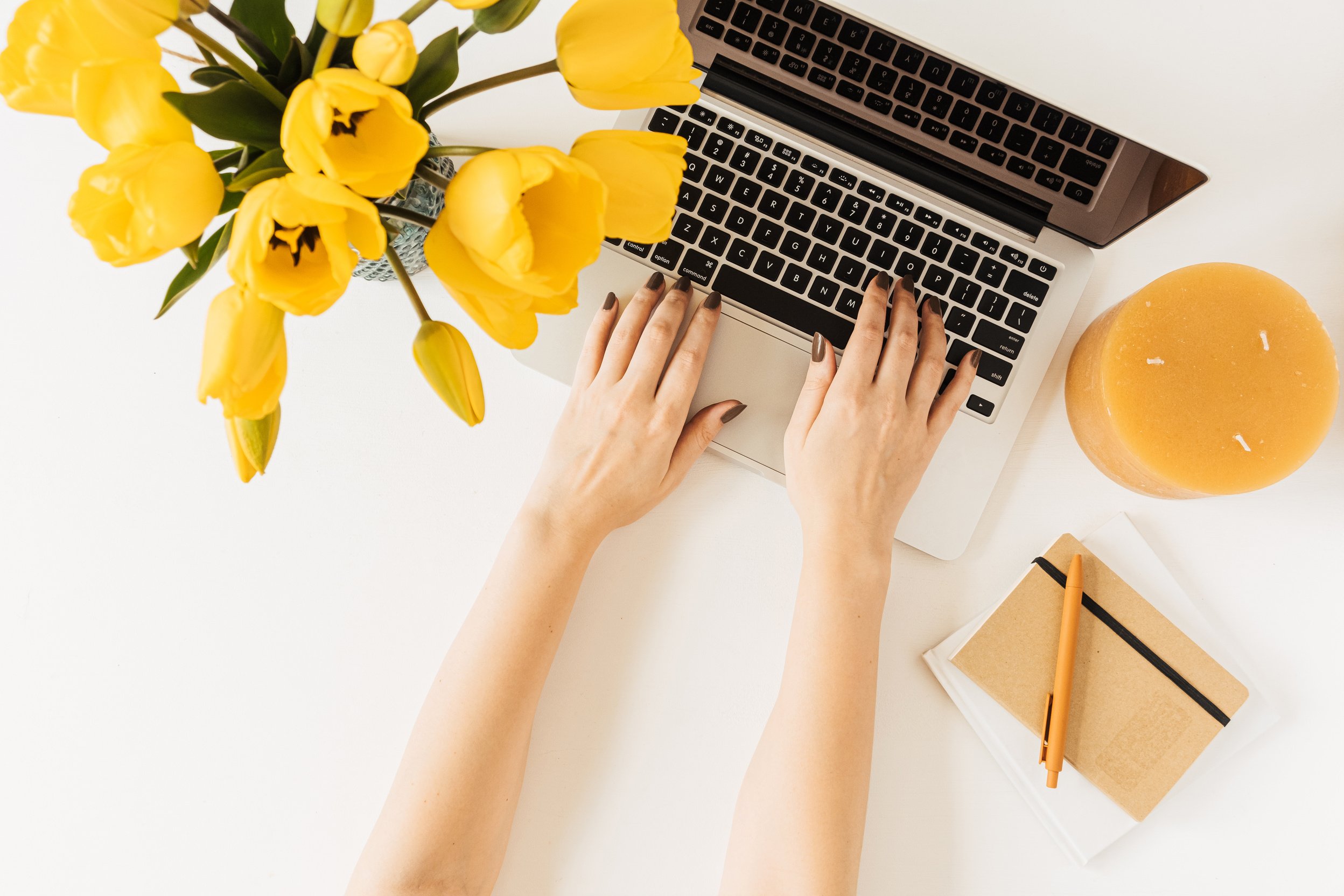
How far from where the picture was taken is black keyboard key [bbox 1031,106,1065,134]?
0.65m

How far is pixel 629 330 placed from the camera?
75cm

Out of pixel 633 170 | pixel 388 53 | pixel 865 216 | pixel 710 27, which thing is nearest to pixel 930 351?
pixel 865 216

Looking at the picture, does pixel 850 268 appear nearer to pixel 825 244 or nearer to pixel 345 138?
pixel 825 244

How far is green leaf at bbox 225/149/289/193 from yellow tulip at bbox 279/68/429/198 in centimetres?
5

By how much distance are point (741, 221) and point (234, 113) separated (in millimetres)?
448

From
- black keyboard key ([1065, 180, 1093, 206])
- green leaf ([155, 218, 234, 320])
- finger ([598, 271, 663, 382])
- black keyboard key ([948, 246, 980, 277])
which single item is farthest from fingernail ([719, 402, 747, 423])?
green leaf ([155, 218, 234, 320])

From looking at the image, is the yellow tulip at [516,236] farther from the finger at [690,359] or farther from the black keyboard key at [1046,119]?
the black keyboard key at [1046,119]

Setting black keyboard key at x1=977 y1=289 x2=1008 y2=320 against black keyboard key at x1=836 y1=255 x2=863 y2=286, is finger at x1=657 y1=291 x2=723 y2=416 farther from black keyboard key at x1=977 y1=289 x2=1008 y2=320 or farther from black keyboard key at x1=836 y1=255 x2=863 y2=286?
black keyboard key at x1=977 y1=289 x2=1008 y2=320

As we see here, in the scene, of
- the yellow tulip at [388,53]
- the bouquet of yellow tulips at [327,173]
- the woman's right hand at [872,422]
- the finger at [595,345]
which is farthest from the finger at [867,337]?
the yellow tulip at [388,53]

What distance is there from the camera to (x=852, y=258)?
2.35 feet

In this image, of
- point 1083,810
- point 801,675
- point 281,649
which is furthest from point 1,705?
point 1083,810

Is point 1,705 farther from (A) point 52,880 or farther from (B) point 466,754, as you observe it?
(B) point 466,754

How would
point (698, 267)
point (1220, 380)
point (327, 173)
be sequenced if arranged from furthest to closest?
point (698, 267) < point (1220, 380) < point (327, 173)

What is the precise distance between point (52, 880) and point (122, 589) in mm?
267
